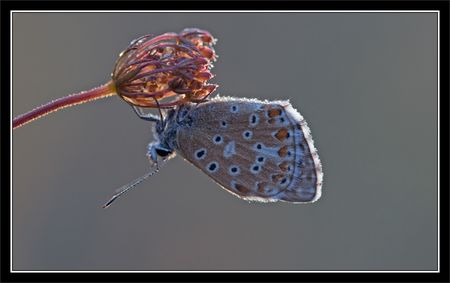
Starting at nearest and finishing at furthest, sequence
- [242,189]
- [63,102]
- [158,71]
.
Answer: [63,102], [158,71], [242,189]

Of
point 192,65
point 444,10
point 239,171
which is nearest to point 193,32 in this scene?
point 192,65

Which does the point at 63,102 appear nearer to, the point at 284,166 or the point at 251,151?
the point at 251,151

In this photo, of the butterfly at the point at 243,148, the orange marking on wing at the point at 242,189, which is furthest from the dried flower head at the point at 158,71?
the orange marking on wing at the point at 242,189

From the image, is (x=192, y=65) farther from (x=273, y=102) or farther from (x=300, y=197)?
(x=300, y=197)

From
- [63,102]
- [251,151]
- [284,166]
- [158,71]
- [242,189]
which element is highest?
[158,71]

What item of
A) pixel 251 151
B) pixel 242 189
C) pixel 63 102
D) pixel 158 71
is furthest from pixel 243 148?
pixel 63 102

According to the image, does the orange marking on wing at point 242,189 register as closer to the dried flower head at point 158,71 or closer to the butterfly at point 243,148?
the butterfly at point 243,148
